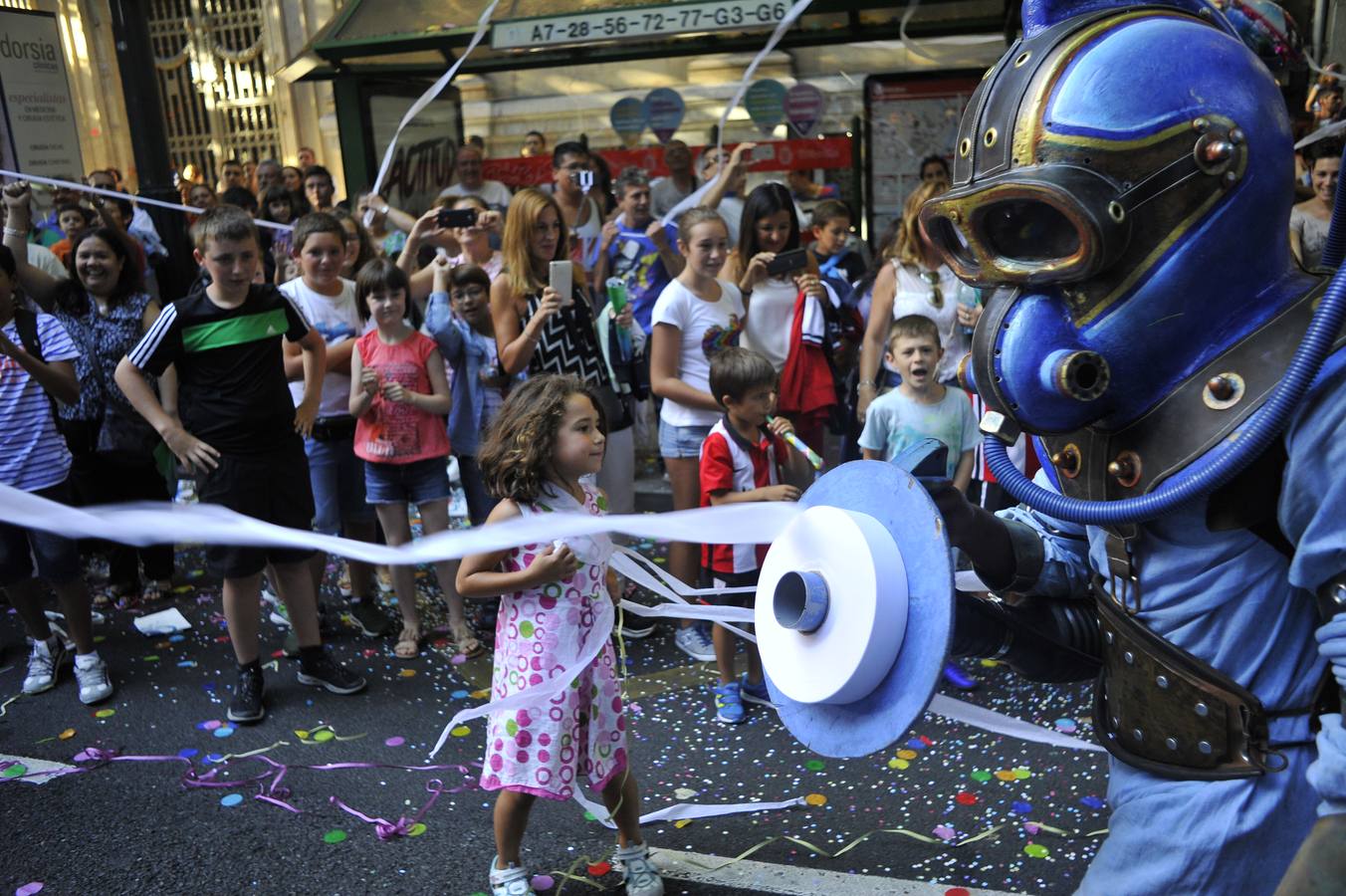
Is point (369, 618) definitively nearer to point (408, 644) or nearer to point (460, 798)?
point (408, 644)

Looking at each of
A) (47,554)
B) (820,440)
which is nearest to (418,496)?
(47,554)

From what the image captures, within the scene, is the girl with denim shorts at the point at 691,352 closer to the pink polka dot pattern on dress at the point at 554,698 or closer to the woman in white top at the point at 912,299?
the woman in white top at the point at 912,299

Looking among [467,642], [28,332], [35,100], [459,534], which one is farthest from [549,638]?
[35,100]

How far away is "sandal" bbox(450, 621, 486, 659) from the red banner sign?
5.45 m

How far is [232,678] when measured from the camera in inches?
190

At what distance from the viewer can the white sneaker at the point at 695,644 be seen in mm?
4707

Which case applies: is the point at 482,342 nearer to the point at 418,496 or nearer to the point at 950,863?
the point at 418,496

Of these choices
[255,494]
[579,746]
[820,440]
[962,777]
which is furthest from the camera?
[820,440]

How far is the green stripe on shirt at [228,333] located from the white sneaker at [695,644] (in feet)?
6.80

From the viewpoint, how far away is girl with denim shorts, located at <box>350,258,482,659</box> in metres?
4.80

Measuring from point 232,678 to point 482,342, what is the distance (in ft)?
5.83

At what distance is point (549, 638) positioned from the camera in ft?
9.83

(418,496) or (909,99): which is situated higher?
(909,99)

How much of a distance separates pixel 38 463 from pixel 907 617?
4.16 metres
